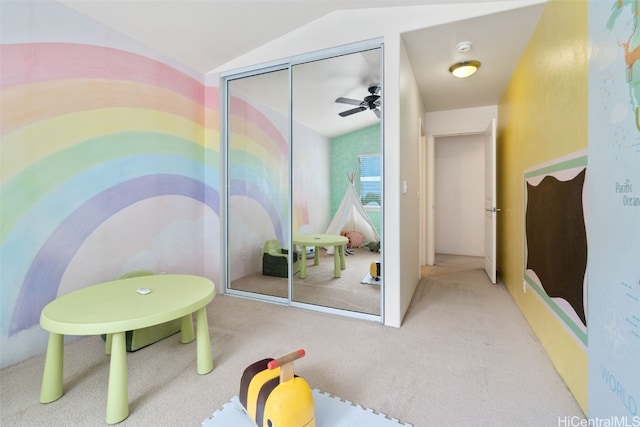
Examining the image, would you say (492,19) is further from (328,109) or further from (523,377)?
(523,377)

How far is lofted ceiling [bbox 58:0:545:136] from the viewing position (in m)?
2.22

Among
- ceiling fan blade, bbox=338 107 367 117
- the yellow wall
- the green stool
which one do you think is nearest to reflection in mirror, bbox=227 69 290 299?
ceiling fan blade, bbox=338 107 367 117

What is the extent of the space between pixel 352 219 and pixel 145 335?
2013 millimetres

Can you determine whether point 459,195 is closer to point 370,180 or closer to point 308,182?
point 370,180

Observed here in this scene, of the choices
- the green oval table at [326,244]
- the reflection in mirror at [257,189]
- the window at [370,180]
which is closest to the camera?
the window at [370,180]

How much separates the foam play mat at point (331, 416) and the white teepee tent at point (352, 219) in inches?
62.8

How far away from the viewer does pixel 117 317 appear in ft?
4.63

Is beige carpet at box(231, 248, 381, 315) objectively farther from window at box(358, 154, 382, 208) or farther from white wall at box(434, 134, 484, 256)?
white wall at box(434, 134, 484, 256)

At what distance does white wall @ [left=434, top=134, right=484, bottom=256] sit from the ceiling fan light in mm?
2537

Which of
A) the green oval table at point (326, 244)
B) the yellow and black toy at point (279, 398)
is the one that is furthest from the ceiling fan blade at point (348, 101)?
the yellow and black toy at point (279, 398)

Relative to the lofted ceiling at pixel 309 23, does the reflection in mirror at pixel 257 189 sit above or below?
below

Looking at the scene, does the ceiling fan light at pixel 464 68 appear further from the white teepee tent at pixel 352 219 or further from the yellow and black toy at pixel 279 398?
the yellow and black toy at pixel 279 398

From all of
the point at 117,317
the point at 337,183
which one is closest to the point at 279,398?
the point at 117,317

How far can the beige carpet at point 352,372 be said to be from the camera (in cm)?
143
